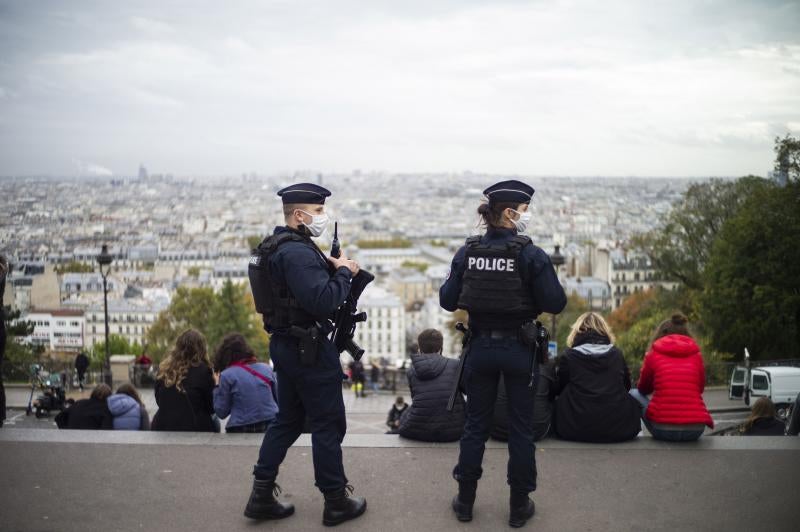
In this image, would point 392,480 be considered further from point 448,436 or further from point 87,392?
point 87,392

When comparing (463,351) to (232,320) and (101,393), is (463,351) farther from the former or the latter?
(232,320)

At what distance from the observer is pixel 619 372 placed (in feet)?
21.2

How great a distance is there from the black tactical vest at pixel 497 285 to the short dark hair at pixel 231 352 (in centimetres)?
232

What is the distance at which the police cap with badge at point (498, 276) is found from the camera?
4984mm

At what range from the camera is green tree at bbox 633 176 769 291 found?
3797 cm

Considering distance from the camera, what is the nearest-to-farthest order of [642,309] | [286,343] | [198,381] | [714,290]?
[286,343] → [198,381] → [714,290] → [642,309]

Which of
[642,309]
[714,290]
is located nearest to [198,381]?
[714,290]

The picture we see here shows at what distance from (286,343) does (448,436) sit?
80.3 inches

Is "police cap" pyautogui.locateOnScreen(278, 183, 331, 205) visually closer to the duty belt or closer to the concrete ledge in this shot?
the duty belt

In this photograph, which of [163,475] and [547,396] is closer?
[163,475]

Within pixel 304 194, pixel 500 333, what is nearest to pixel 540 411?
pixel 500 333

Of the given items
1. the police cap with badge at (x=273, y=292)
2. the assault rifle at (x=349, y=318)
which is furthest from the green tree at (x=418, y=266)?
the police cap with badge at (x=273, y=292)

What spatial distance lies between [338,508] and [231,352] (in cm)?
200

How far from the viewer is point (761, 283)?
27750 millimetres
